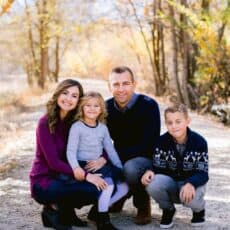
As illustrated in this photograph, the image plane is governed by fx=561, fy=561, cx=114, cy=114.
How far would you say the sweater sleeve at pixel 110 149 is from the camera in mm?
4422

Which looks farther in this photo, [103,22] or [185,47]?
[103,22]

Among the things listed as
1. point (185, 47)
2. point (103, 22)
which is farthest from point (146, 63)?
point (185, 47)

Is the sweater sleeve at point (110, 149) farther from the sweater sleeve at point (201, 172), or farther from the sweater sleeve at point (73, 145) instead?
the sweater sleeve at point (201, 172)

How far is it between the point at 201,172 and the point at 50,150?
1.17 m

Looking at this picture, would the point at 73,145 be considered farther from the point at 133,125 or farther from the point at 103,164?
the point at 133,125

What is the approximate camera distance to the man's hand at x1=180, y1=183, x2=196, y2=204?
4.20 metres

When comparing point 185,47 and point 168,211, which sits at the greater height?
point 185,47

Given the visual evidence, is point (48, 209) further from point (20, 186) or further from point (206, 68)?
point (206, 68)

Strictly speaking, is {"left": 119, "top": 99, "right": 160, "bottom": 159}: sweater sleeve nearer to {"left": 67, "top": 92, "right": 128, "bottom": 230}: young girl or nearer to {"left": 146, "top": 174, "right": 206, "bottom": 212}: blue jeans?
{"left": 67, "top": 92, "right": 128, "bottom": 230}: young girl

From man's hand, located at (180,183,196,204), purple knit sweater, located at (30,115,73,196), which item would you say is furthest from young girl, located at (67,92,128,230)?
man's hand, located at (180,183,196,204)

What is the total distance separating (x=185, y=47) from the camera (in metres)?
15.6

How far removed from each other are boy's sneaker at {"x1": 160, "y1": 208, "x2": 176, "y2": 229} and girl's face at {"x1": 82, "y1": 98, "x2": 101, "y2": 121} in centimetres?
95

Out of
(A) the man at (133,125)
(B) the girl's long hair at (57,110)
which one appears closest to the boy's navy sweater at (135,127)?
(A) the man at (133,125)

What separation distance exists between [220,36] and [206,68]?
111 cm
